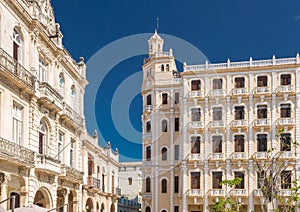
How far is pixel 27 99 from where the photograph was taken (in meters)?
21.7

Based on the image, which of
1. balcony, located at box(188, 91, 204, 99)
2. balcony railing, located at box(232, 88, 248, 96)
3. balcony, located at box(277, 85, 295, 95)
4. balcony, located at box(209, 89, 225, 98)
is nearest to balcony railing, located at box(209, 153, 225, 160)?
balcony, located at box(209, 89, 225, 98)

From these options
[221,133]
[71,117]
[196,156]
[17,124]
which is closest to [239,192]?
[196,156]

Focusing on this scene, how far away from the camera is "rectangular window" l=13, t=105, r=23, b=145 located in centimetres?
2056

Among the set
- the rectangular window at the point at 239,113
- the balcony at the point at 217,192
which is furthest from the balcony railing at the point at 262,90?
the balcony at the point at 217,192

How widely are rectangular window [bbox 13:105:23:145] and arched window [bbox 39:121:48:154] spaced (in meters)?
2.72

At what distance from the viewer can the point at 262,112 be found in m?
43.9

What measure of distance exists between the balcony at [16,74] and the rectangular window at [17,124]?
91cm

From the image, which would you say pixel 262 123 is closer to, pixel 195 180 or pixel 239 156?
pixel 239 156

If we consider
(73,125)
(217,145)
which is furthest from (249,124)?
(73,125)

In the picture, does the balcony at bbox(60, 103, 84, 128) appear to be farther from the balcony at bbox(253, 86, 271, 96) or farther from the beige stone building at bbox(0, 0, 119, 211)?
the balcony at bbox(253, 86, 271, 96)

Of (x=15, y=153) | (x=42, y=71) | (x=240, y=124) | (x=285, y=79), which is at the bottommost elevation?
(x=15, y=153)

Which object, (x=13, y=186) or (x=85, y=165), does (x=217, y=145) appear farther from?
(x=13, y=186)

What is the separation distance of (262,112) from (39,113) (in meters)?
25.6

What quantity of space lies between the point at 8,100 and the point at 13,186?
4.44 meters
